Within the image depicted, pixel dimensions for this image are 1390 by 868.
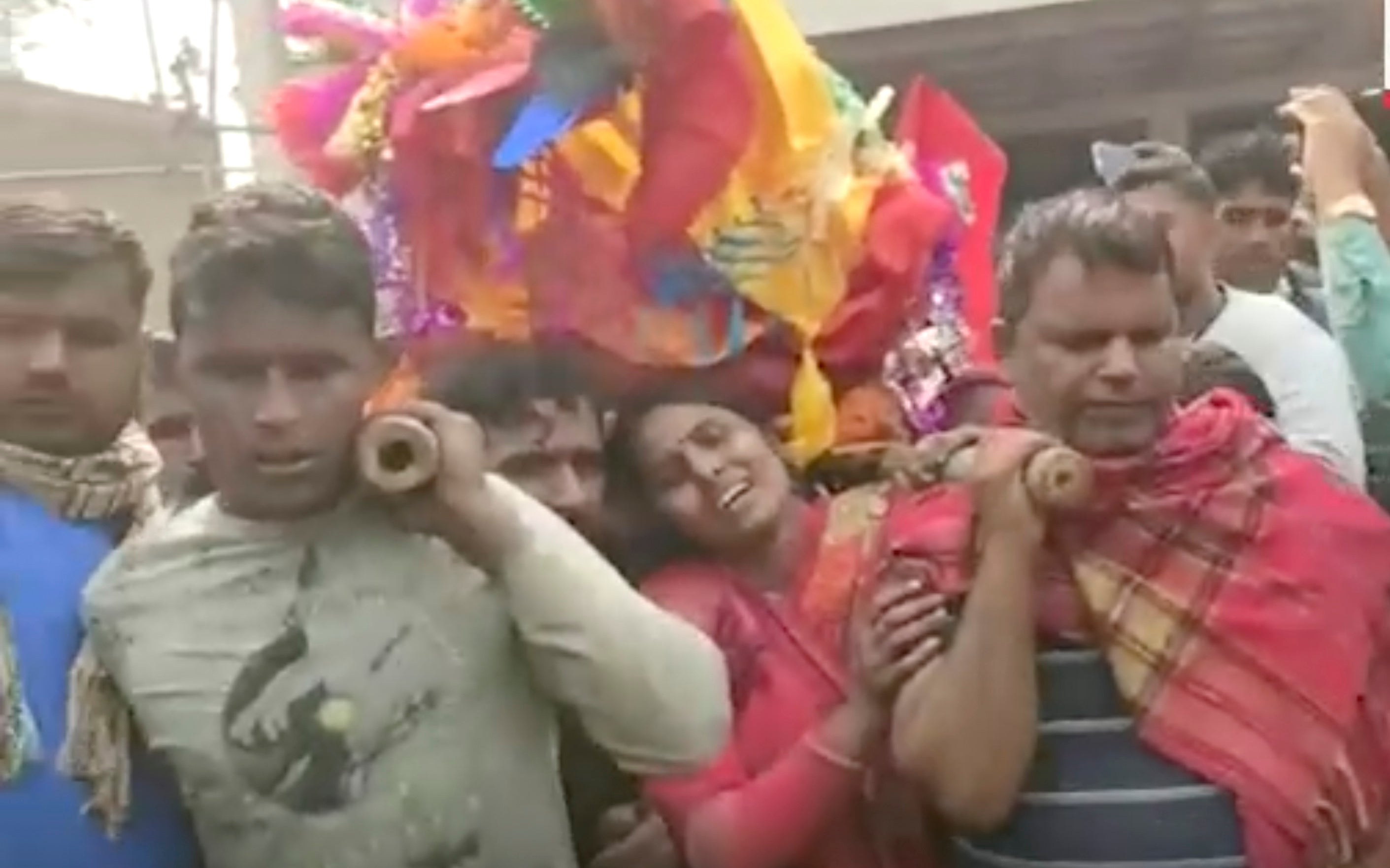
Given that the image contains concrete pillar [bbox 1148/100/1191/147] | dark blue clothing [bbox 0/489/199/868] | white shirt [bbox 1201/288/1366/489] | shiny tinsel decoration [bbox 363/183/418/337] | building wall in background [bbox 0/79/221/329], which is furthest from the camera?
concrete pillar [bbox 1148/100/1191/147]

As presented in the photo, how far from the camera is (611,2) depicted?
2568mm

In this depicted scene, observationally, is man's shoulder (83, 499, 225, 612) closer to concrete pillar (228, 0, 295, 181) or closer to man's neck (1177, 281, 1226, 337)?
concrete pillar (228, 0, 295, 181)

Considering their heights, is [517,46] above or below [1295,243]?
above

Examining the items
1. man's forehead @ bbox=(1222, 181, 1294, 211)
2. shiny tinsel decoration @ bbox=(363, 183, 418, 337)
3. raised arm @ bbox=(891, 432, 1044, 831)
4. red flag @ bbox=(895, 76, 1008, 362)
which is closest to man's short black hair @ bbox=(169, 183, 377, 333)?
raised arm @ bbox=(891, 432, 1044, 831)

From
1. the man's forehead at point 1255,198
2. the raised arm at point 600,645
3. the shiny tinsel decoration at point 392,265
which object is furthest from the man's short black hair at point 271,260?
the man's forehead at point 1255,198

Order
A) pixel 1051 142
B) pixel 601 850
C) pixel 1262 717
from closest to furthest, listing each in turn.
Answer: pixel 1262 717 → pixel 601 850 → pixel 1051 142

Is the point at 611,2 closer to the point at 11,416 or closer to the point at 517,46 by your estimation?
the point at 517,46

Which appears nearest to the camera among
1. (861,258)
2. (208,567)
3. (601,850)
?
(208,567)

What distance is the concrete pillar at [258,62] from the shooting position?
3.69 m

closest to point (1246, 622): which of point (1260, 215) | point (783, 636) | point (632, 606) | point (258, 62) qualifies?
point (783, 636)

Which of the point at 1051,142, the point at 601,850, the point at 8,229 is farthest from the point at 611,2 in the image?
the point at 1051,142

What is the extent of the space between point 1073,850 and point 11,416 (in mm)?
1067

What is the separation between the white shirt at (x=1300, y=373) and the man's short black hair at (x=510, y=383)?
1.00m

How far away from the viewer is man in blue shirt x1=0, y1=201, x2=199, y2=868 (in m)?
2.02
